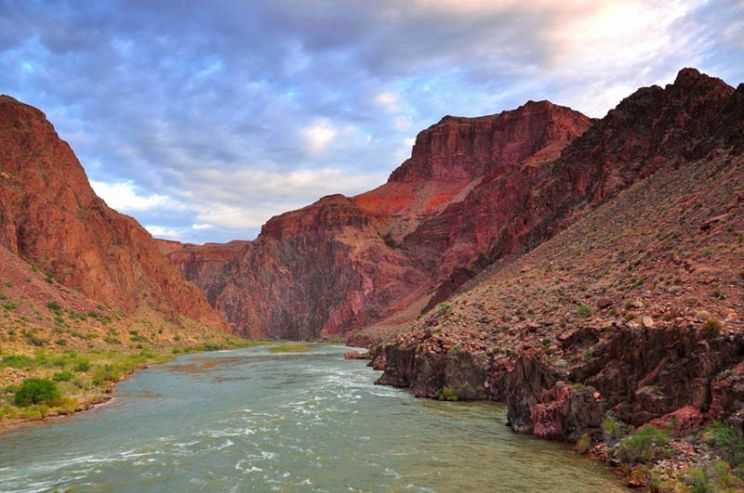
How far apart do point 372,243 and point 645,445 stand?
405ft

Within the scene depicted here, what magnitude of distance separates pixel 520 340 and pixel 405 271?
100.0 m

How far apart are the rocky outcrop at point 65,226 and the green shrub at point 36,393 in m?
50.4

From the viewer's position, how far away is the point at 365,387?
1155 inches

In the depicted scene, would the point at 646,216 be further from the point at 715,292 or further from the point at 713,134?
the point at 715,292

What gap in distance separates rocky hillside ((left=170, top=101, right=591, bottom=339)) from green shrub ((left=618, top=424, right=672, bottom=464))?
9105cm

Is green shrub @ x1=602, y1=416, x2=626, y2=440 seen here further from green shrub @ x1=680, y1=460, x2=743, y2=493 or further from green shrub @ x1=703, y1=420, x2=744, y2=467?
green shrub @ x1=680, y1=460, x2=743, y2=493

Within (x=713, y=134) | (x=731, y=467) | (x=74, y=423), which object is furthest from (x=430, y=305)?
(x=731, y=467)

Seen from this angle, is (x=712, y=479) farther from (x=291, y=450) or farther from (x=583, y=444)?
(x=291, y=450)

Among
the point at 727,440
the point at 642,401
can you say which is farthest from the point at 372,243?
the point at 727,440

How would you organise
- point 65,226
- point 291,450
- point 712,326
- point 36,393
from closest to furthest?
point 712,326 → point 291,450 → point 36,393 → point 65,226

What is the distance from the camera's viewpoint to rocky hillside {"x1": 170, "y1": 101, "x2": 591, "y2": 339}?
122m

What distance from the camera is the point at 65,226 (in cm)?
7319

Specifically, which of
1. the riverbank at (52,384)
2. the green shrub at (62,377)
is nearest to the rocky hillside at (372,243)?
the riverbank at (52,384)

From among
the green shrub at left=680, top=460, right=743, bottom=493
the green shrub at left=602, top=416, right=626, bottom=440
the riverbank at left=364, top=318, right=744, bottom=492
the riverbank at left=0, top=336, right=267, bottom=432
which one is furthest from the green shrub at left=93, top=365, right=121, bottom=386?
the green shrub at left=680, top=460, right=743, bottom=493
